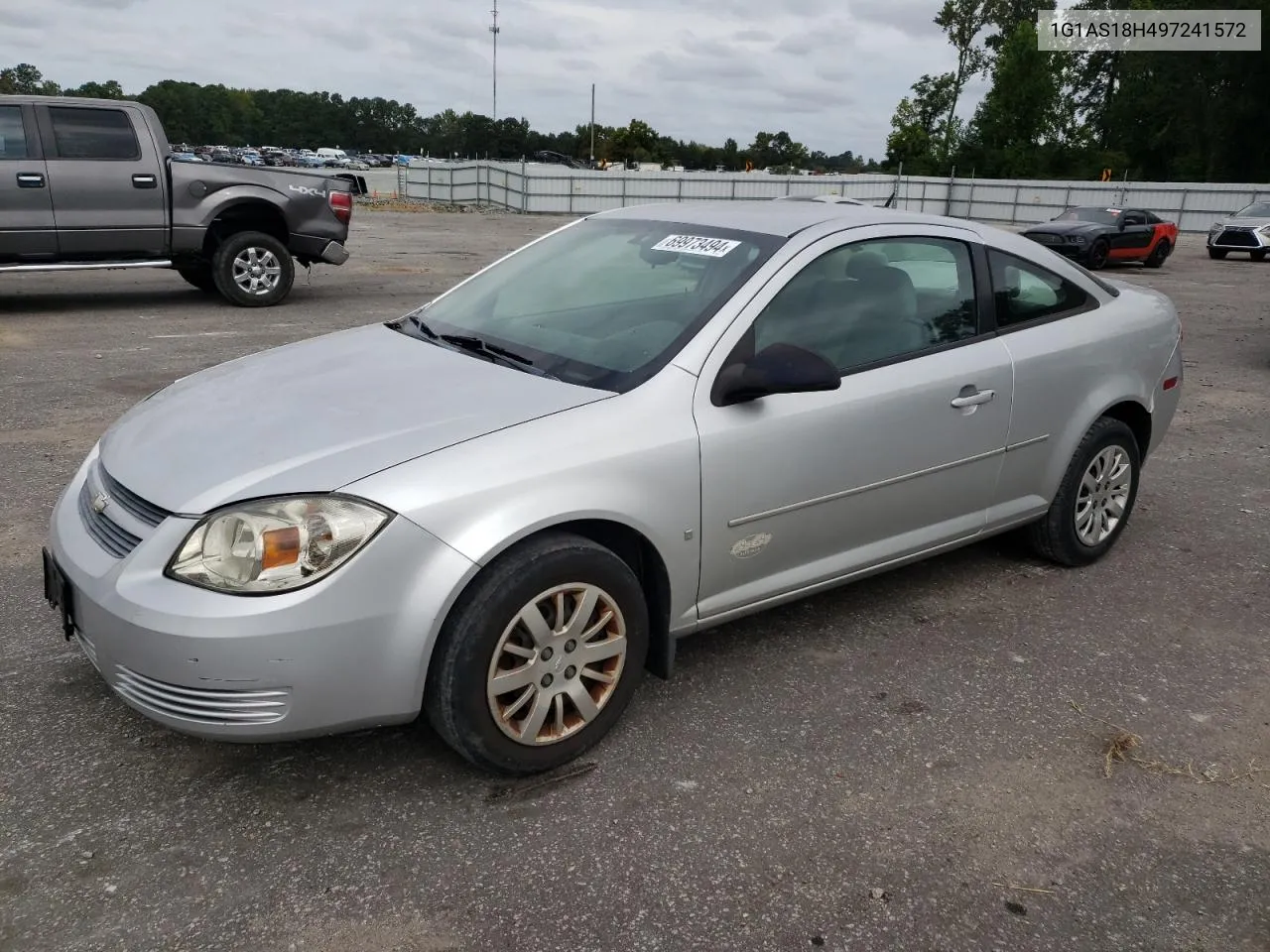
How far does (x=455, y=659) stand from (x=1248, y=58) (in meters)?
63.3

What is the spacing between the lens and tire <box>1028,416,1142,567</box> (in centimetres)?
438

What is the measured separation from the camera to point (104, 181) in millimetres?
10164

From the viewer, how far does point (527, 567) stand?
106 inches

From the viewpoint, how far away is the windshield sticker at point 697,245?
358 centimetres

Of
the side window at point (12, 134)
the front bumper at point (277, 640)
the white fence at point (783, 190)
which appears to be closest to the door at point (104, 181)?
the side window at point (12, 134)

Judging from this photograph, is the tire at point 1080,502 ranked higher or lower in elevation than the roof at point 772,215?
lower

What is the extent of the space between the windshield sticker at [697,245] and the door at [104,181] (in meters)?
8.39

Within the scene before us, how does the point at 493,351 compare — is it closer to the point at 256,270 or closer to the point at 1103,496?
the point at 1103,496

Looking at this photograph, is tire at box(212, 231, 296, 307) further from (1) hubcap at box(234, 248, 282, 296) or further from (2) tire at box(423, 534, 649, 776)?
(2) tire at box(423, 534, 649, 776)

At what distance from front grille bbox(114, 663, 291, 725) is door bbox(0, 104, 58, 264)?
29.5 ft

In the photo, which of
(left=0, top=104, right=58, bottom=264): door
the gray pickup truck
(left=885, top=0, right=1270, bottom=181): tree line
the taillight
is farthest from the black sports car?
(left=885, top=0, right=1270, bottom=181): tree line

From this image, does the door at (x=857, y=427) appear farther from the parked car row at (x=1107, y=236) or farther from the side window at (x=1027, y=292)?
the parked car row at (x=1107, y=236)

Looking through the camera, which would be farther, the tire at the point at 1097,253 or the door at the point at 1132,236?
the door at the point at 1132,236

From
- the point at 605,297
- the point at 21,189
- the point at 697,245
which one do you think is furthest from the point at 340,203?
the point at 697,245
